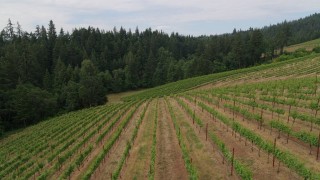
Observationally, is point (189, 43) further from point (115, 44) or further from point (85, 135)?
point (85, 135)

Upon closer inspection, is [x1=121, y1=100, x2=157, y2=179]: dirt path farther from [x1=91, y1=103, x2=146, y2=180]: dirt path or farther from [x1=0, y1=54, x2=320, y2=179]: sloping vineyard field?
[x1=91, y1=103, x2=146, y2=180]: dirt path

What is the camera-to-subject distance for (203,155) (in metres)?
20.8

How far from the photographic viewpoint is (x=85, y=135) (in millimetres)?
32281

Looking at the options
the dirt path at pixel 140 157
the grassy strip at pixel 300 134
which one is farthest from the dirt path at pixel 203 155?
the grassy strip at pixel 300 134

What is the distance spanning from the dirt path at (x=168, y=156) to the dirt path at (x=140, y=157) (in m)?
0.78

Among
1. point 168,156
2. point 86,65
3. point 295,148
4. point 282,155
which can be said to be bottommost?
point 168,156

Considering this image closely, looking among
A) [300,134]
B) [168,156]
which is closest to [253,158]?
[300,134]

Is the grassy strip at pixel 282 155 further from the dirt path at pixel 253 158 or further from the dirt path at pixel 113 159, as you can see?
the dirt path at pixel 113 159

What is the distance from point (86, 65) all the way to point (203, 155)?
63.1m

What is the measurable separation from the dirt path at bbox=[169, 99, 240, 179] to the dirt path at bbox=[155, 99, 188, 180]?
2.96 feet

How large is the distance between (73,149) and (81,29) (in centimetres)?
10498

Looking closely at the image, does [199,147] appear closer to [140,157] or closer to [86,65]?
[140,157]

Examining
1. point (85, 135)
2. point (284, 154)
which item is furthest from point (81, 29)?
point (284, 154)

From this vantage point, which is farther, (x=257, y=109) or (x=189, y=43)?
(x=189, y=43)
